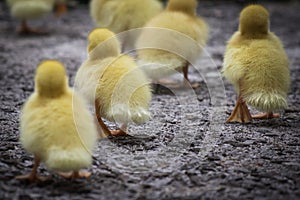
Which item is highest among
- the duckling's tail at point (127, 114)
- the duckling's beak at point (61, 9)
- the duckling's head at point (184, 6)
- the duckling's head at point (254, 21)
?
the duckling's beak at point (61, 9)

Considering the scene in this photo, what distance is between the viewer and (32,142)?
216 centimetres

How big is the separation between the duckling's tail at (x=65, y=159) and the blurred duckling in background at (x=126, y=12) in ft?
6.61

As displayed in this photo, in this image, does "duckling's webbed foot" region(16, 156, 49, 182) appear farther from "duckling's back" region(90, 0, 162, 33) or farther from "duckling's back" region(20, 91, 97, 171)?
"duckling's back" region(90, 0, 162, 33)

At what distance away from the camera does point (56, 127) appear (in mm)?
2158

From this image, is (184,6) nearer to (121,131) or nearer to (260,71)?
(260,71)

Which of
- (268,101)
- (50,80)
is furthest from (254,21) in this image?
(50,80)

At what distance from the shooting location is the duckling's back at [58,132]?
212 centimetres

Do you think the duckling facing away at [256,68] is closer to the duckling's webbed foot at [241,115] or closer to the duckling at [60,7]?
the duckling's webbed foot at [241,115]

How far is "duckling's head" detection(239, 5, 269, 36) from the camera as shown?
120 inches

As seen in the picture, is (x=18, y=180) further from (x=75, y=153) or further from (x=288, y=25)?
(x=288, y=25)

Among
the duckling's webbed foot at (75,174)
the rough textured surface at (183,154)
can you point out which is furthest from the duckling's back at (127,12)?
the duckling's webbed foot at (75,174)

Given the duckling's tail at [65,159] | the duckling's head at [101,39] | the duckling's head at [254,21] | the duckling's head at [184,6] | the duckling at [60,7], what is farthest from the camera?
the duckling at [60,7]

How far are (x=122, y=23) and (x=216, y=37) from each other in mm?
1760

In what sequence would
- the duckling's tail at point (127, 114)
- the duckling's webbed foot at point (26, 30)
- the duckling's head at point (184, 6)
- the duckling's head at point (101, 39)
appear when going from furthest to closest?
the duckling's webbed foot at point (26, 30)
the duckling's head at point (184, 6)
the duckling's head at point (101, 39)
the duckling's tail at point (127, 114)
